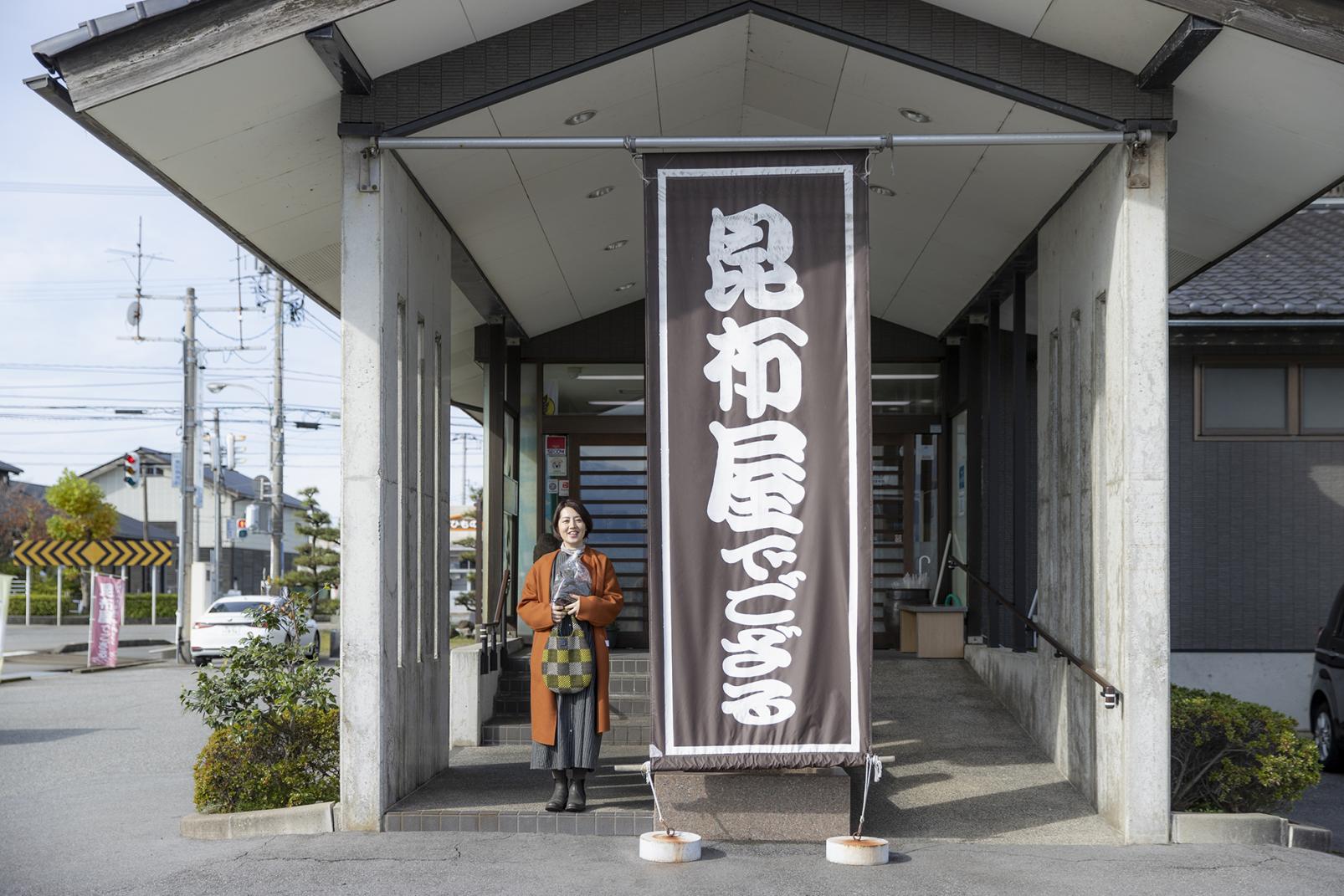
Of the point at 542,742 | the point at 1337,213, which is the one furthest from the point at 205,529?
the point at 542,742

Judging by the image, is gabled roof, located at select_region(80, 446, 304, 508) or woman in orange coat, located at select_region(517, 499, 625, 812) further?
gabled roof, located at select_region(80, 446, 304, 508)

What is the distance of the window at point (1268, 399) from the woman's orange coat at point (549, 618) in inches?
356

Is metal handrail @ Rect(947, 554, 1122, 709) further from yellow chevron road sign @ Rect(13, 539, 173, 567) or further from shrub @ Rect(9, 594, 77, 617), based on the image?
shrub @ Rect(9, 594, 77, 617)

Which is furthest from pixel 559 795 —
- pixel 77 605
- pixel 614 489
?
pixel 77 605

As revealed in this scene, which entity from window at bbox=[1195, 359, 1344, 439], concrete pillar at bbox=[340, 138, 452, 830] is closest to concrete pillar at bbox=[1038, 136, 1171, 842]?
concrete pillar at bbox=[340, 138, 452, 830]

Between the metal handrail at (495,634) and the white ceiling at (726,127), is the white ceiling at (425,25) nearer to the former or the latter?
the white ceiling at (726,127)

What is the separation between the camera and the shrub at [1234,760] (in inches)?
295

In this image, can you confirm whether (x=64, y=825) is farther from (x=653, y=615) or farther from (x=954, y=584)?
(x=954, y=584)

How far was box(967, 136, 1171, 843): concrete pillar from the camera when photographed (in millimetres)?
7121

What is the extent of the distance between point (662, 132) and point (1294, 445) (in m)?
8.57

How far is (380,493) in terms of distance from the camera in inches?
284

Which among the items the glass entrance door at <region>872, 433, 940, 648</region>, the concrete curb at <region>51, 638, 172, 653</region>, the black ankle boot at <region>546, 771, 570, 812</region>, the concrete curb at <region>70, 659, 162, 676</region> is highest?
the glass entrance door at <region>872, 433, 940, 648</region>

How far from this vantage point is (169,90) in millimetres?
6590

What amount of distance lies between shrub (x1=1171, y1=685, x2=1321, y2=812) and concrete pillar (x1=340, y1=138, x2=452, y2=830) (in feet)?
14.7
